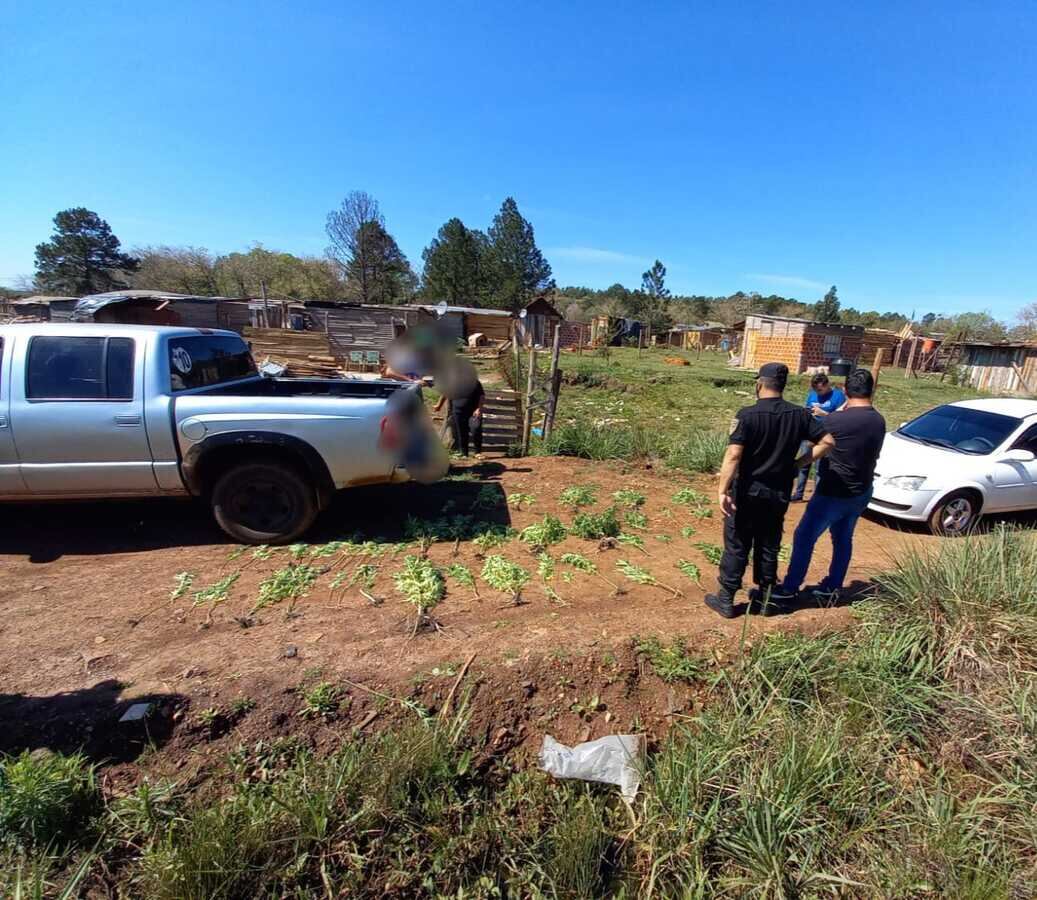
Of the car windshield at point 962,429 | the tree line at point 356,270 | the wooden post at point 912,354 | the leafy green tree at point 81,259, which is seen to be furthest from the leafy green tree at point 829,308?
the leafy green tree at point 81,259

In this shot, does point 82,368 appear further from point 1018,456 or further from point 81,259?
point 81,259

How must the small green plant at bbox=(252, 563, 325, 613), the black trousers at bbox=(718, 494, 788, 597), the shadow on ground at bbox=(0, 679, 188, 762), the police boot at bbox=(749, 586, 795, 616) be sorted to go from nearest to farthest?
the shadow on ground at bbox=(0, 679, 188, 762)
the black trousers at bbox=(718, 494, 788, 597)
the small green plant at bbox=(252, 563, 325, 613)
the police boot at bbox=(749, 586, 795, 616)

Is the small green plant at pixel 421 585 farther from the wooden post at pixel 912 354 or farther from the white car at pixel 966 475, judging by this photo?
the wooden post at pixel 912 354

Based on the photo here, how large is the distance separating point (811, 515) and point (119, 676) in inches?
184

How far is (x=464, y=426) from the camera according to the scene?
7.50 meters

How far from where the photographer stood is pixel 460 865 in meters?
2.06

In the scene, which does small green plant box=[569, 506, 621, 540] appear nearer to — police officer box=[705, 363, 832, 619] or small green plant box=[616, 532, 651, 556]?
small green plant box=[616, 532, 651, 556]

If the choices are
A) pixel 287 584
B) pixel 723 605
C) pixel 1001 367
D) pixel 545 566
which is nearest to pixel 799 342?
pixel 1001 367

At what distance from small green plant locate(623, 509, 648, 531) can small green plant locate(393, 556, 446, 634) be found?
89.5 inches

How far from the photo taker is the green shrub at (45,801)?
6.16 ft

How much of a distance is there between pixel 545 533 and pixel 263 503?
2.51m

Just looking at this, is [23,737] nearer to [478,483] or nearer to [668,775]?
[668,775]

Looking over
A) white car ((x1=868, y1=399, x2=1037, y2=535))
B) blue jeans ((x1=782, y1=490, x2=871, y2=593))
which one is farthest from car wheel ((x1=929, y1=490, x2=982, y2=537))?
blue jeans ((x1=782, y1=490, x2=871, y2=593))

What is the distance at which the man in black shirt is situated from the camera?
3480mm
